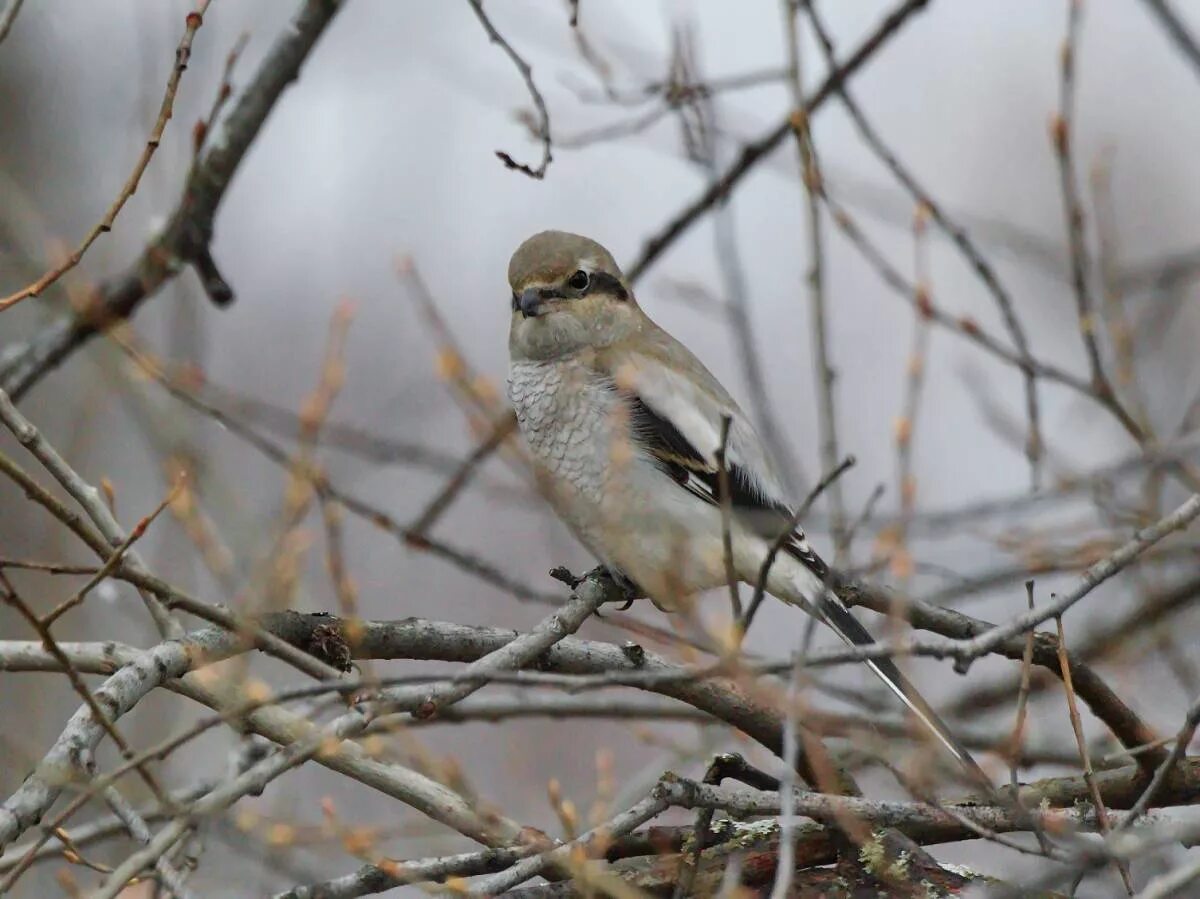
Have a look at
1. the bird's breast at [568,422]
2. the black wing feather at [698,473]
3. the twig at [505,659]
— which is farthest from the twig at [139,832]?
the black wing feather at [698,473]

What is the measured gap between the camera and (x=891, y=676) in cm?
327

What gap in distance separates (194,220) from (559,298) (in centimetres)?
110

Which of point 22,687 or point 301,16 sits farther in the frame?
point 22,687

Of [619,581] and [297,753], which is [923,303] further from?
[297,753]

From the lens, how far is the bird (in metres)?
3.74

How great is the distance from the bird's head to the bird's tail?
1.22 m

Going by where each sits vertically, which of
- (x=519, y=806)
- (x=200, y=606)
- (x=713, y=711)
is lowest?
(x=519, y=806)

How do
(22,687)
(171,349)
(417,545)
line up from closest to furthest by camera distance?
(417,545) → (171,349) → (22,687)

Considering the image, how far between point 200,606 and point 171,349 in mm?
3175

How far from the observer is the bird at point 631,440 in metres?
3.74

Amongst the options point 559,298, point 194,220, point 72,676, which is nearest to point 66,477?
point 72,676

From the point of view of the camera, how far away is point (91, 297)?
385 centimetres

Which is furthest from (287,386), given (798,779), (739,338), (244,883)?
(798,779)

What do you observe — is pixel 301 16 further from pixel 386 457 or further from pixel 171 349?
pixel 171 349
